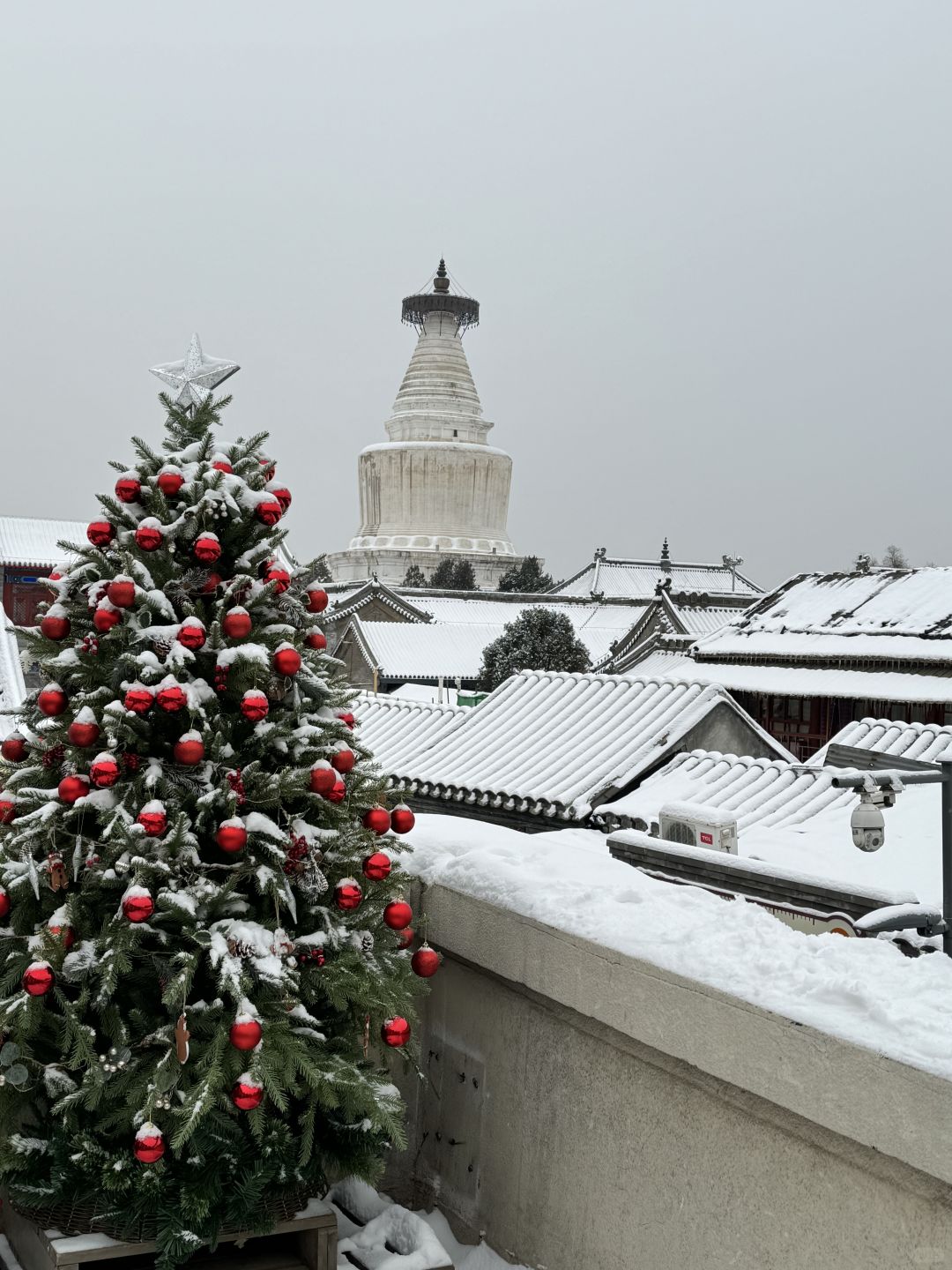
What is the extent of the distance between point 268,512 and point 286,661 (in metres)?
0.43

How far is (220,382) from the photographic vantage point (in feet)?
11.7

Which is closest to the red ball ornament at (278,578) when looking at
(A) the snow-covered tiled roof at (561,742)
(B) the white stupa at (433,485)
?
(A) the snow-covered tiled roof at (561,742)

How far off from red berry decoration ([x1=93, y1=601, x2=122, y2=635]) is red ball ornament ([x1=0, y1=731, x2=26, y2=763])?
437mm

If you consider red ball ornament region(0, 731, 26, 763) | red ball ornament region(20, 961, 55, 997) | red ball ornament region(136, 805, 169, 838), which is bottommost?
red ball ornament region(20, 961, 55, 997)

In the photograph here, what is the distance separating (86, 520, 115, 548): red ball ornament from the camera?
126 inches

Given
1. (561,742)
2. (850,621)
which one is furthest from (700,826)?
(850,621)

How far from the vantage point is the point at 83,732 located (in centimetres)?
295

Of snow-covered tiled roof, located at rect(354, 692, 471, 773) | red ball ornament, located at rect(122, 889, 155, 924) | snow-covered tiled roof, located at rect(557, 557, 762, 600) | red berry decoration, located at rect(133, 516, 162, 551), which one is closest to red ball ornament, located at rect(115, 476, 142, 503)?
red berry decoration, located at rect(133, 516, 162, 551)

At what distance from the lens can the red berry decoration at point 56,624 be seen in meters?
3.17

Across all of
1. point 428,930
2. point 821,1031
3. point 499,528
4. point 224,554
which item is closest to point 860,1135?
point 821,1031

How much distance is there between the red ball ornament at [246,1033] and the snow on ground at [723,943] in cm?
78

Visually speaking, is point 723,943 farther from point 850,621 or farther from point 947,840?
point 850,621

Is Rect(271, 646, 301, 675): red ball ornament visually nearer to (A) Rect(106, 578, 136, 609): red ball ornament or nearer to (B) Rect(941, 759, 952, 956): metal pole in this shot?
(A) Rect(106, 578, 136, 609): red ball ornament

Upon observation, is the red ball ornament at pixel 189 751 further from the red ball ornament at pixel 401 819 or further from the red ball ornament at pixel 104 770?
the red ball ornament at pixel 401 819
